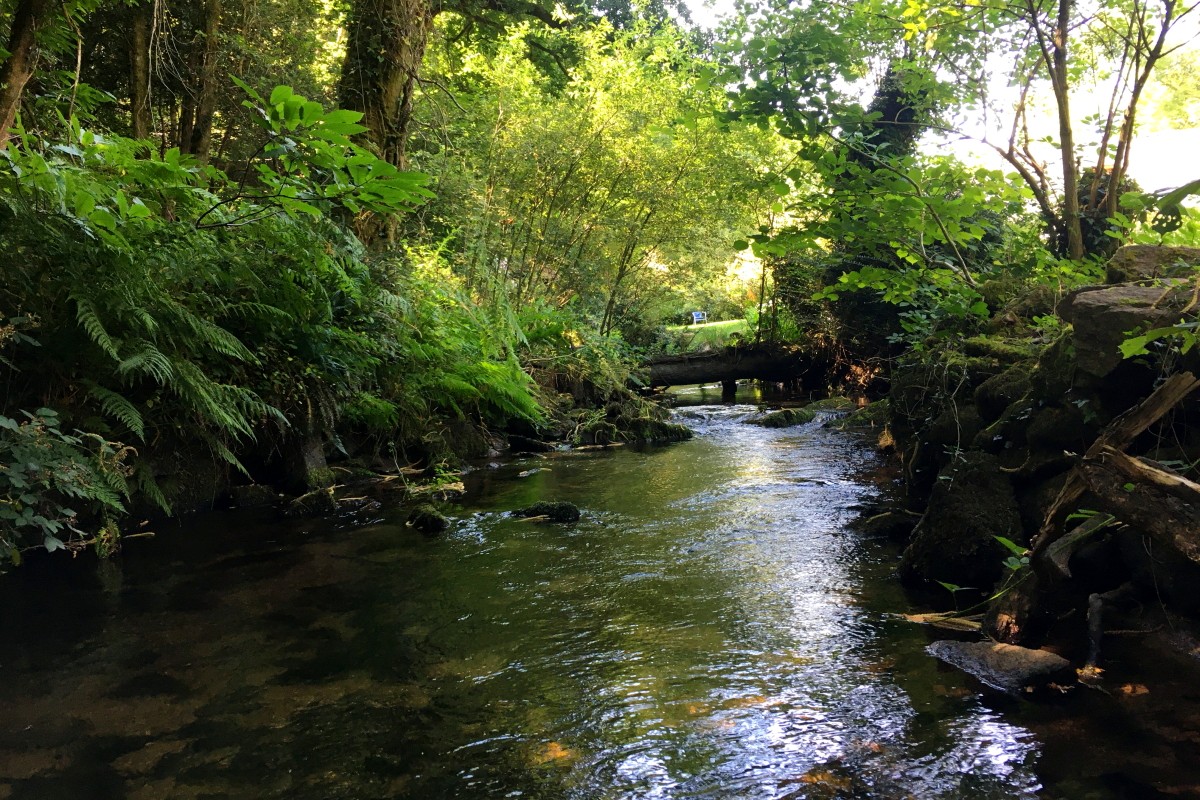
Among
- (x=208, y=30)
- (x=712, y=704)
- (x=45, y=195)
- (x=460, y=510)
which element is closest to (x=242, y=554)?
(x=460, y=510)

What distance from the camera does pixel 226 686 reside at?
9.48 ft

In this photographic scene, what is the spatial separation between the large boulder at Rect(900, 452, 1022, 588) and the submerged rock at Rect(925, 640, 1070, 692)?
85 centimetres

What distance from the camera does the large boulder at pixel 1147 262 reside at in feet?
12.2

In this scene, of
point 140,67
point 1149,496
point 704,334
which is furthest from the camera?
point 704,334

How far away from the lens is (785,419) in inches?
456

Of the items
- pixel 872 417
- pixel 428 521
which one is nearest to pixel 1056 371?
pixel 428 521

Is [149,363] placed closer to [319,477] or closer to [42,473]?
[42,473]

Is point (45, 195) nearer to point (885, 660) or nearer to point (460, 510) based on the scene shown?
point (460, 510)

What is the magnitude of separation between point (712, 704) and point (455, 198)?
10958mm

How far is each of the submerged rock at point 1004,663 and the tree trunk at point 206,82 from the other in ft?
28.7

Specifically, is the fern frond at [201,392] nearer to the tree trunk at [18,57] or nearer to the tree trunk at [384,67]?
the tree trunk at [18,57]

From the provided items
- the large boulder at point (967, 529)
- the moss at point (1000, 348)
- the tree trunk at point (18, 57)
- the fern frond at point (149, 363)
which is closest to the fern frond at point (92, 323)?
the fern frond at point (149, 363)

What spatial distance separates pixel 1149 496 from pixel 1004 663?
2.83 ft

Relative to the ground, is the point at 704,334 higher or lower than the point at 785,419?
higher
